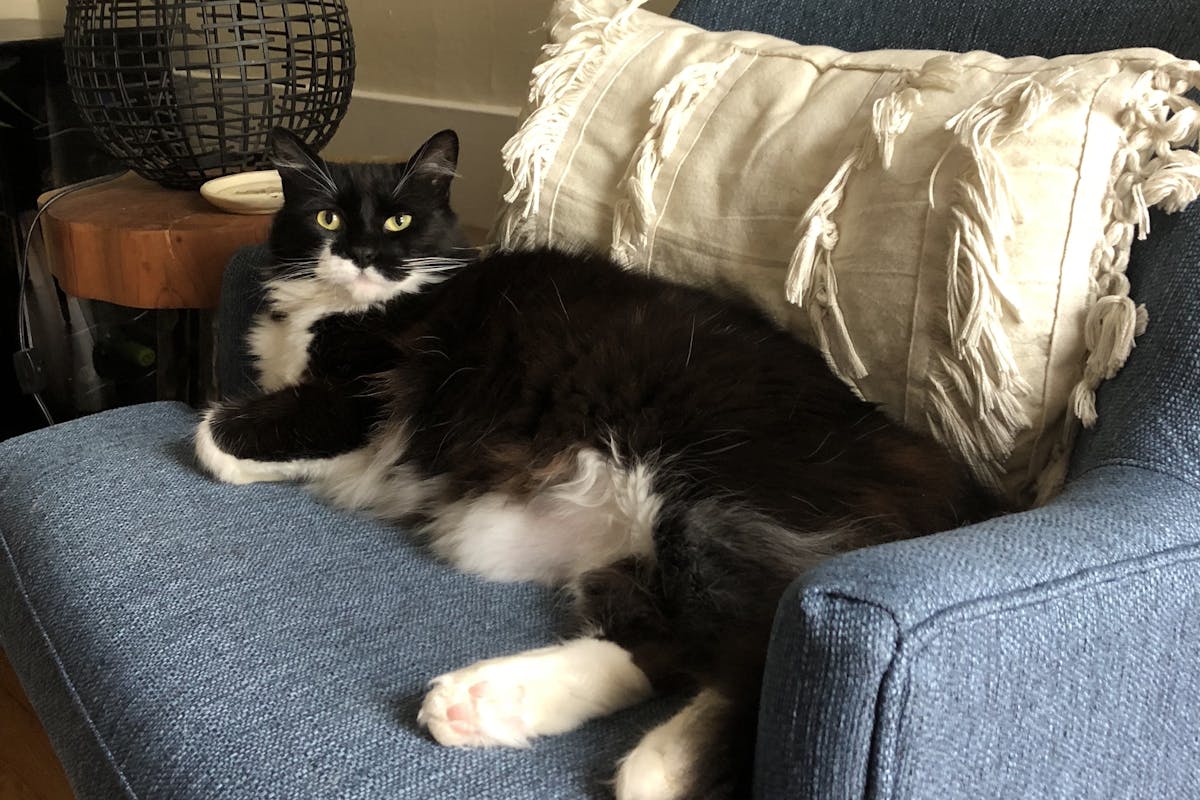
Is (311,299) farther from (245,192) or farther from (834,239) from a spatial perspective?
(834,239)

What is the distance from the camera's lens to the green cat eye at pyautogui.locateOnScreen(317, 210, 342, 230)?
139 cm

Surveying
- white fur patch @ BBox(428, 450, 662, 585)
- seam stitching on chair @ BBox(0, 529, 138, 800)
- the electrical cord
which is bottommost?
the electrical cord

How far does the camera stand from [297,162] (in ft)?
4.63

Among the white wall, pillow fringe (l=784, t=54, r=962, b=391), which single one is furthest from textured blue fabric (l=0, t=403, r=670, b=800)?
the white wall

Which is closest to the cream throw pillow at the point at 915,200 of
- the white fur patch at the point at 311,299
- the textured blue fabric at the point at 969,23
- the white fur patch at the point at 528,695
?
the textured blue fabric at the point at 969,23

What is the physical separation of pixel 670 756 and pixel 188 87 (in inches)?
60.0

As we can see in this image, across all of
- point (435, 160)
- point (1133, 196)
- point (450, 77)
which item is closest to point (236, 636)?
point (435, 160)

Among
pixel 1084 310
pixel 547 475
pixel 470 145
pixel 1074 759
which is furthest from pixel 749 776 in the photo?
pixel 470 145

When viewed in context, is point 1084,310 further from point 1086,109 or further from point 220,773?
point 220,773

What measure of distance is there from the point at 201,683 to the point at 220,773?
0.12 metres

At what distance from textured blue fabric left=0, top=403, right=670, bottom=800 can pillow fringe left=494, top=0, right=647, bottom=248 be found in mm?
522

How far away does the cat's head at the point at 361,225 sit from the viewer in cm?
138

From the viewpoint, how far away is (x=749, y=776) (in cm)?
69

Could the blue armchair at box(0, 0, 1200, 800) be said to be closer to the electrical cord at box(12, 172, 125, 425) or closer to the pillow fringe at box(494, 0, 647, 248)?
the pillow fringe at box(494, 0, 647, 248)
